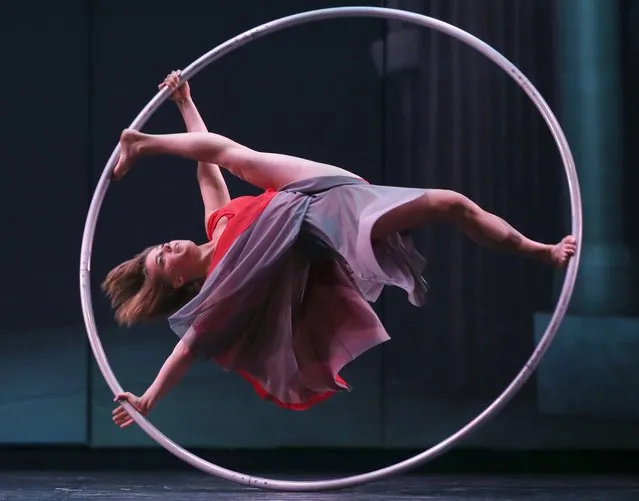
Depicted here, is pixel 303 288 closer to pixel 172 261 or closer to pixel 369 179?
pixel 172 261

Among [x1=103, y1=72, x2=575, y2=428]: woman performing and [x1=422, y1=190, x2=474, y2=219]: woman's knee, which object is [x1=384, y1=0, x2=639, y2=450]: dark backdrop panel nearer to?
[x1=103, y1=72, x2=575, y2=428]: woman performing

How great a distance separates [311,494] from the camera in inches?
170

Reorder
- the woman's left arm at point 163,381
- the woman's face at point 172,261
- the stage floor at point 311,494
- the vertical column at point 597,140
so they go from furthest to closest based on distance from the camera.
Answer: the vertical column at point 597,140
the stage floor at point 311,494
the woman's face at point 172,261
the woman's left arm at point 163,381

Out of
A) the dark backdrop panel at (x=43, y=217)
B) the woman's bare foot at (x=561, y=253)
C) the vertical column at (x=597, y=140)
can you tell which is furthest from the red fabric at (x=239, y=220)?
the vertical column at (x=597, y=140)

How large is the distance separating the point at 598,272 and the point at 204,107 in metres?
2.00

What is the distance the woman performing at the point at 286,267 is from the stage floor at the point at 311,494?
3.09ft

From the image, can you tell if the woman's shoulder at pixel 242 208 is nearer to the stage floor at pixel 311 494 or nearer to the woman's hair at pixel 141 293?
the woman's hair at pixel 141 293

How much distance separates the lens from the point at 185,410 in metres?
4.89

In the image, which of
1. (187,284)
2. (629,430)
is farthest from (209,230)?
(629,430)

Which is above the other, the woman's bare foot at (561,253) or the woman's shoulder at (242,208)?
the woman's shoulder at (242,208)

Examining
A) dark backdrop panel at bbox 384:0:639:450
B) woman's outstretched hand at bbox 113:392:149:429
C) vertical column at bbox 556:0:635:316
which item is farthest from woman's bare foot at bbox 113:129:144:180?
vertical column at bbox 556:0:635:316

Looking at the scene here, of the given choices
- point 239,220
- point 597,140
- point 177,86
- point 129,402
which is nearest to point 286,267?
point 239,220

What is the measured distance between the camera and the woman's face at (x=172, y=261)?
344 centimetres

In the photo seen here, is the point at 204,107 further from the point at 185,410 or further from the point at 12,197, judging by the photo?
the point at 185,410
